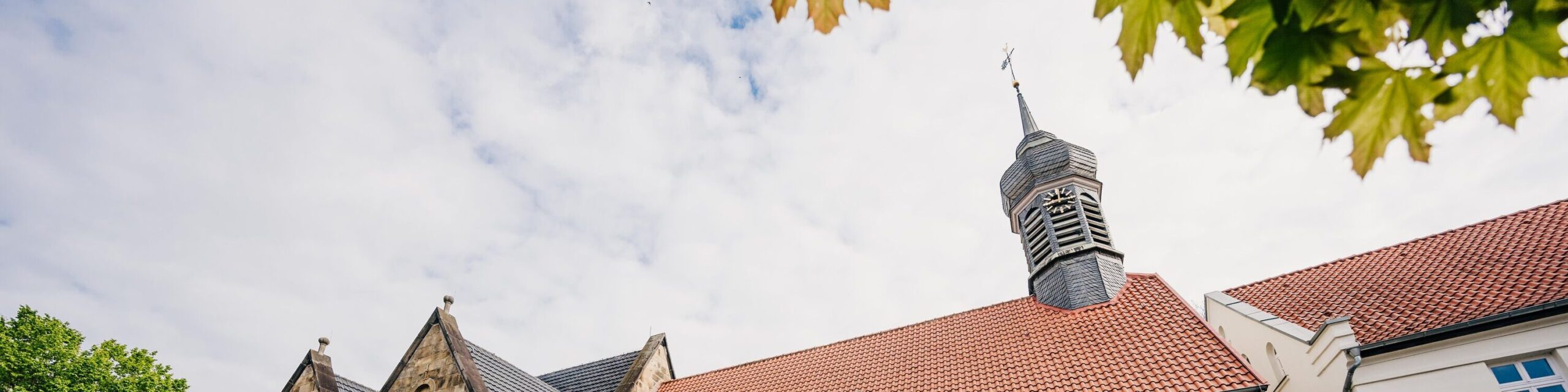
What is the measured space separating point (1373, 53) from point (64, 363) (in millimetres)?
28895

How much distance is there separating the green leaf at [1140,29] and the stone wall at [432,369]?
46.1 feet

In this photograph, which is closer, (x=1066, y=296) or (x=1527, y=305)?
Result: (x=1527, y=305)

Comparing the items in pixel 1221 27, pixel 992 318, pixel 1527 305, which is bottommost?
pixel 1221 27

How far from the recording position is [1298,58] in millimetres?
1689

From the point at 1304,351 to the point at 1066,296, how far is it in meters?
5.27

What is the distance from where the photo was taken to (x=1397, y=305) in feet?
34.6

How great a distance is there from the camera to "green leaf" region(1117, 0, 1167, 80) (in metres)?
1.83

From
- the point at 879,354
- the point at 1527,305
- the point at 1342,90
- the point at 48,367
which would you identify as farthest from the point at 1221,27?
the point at 48,367

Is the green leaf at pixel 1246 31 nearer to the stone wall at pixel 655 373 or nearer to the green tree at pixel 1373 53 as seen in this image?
the green tree at pixel 1373 53

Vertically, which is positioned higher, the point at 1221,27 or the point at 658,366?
the point at 658,366

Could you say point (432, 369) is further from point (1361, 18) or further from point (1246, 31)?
point (1361, 18)

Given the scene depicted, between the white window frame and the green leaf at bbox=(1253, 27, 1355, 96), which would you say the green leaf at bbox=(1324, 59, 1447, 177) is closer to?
the green leaf at bbox=(1253, 27, 1355, 96)

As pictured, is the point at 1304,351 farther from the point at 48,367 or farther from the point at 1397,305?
the point at 48,367

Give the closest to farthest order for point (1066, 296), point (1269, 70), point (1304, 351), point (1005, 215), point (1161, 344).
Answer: point (1269, 70) < point (1304, 351) < point (1161, 344) < point (1066, 296) < point (1005, 215)
